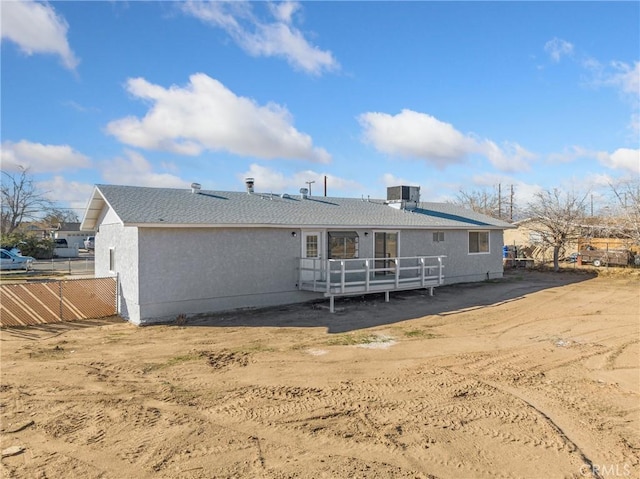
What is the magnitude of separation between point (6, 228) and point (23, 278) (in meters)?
32.1

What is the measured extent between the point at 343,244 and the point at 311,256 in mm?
1470

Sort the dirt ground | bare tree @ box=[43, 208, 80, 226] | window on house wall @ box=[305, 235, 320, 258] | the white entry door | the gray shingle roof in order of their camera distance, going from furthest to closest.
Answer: bare tree @ box=[43, 208, 80, 226], window on house wall @ box=[305, 235, 320, 258], the white entry door, the gray shingle roof, the dirt ground

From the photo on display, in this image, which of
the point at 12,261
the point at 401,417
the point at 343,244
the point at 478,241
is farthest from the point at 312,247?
the point at 12,261

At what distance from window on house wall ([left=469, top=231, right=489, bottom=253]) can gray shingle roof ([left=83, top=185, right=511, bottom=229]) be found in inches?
21.1

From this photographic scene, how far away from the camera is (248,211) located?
15031 millimetres

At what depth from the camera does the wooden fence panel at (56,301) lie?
473 inches

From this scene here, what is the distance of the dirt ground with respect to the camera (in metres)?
4.87

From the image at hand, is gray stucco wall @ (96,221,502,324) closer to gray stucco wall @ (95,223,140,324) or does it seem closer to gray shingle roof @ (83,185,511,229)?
gray stucco wall @ (95,223,140,324)

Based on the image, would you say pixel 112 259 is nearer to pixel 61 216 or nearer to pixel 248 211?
pixel 248 211

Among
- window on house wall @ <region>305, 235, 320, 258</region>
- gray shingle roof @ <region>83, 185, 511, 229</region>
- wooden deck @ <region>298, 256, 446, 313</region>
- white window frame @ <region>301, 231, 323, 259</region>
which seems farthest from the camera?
window on house wall @ <region>305, 235, 320, 258</region>

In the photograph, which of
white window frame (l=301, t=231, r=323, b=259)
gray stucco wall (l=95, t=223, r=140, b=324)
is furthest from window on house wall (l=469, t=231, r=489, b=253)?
gray stucco wall (l=95, t=223, r=140, b=324)

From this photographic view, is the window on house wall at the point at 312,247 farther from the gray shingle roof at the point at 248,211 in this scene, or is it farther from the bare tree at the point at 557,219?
the bare tree at the point at 557,219

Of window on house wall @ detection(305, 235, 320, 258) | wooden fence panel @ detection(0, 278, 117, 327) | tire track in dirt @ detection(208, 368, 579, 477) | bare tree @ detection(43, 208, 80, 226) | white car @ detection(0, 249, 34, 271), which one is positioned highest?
bare tree @ detection(43, 208, 80, 226)

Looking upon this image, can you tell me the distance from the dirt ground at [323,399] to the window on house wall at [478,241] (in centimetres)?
877
